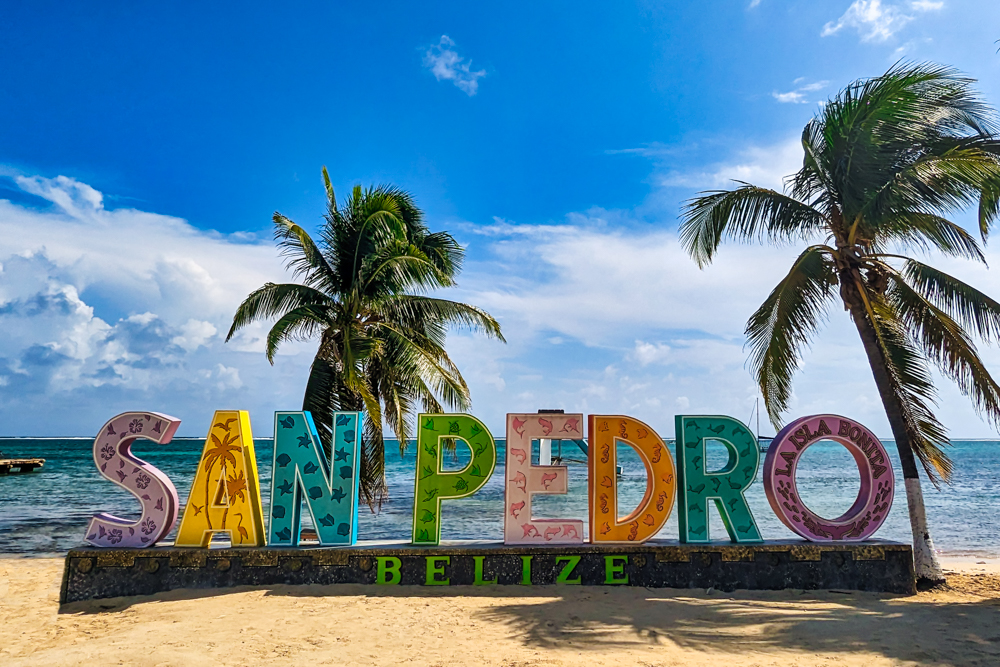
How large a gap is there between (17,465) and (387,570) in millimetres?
50260

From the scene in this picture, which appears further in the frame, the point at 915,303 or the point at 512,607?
the point at 915,303

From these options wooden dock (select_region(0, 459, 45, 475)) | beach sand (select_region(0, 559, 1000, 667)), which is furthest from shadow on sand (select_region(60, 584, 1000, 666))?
wooden dock (select_region(0, 459, 45, 475))

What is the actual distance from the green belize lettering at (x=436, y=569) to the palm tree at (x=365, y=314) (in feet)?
13.7

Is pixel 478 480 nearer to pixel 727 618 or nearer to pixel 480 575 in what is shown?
pixel 480 575

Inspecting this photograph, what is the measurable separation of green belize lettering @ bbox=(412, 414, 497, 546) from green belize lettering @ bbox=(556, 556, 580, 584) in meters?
1.55

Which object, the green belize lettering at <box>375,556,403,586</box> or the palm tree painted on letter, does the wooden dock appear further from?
the green belize lettering at <box>375,556,403,586</box>

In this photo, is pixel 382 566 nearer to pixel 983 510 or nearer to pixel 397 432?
pixel 397 432

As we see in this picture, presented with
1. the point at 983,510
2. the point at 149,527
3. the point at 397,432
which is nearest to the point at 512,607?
the point at 149,527

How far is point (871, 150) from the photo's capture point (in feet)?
34.0

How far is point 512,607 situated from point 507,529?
145cm

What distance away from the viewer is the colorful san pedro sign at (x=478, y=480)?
953cm

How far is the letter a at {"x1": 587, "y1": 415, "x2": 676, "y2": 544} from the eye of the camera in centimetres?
966

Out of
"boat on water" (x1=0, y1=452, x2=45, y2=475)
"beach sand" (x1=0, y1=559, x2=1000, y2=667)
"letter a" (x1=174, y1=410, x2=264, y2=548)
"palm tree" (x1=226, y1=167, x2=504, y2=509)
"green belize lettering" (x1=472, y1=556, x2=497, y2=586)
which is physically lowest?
"beach sand" (x1=0, y1=559, x2=1000, y2=667)

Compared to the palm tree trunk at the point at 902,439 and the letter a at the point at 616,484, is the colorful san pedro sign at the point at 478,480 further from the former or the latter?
the palm tree trunk at the point at 902,439
